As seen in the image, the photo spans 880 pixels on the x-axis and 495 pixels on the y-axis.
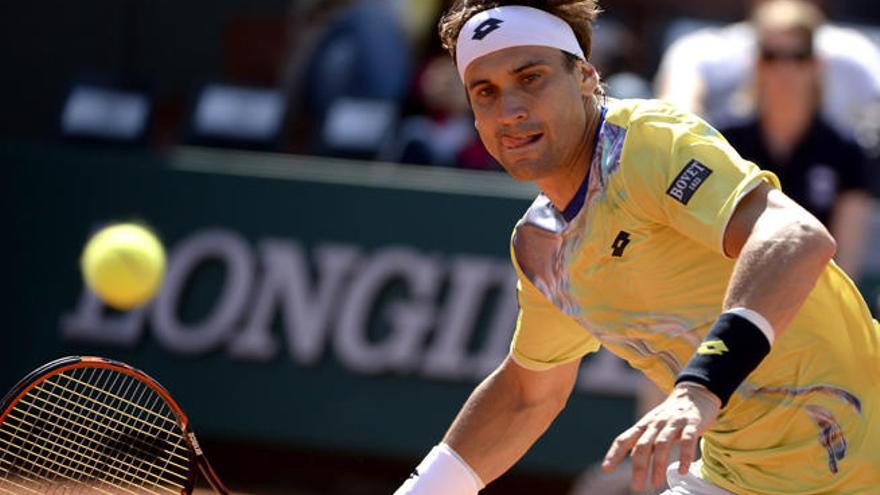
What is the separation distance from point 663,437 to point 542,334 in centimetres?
98

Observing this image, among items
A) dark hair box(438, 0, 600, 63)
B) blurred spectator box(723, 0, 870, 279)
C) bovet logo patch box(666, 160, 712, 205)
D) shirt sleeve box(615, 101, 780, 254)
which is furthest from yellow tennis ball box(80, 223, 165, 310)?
bovet logo patch box(666, 160, 712, 205)

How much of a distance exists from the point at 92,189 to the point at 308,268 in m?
1.09

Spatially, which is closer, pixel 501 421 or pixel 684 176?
pixel 684 176

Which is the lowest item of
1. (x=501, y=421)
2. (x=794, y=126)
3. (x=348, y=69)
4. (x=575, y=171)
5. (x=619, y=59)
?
(x=619, y=59)

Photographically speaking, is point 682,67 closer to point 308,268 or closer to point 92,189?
point 308,268

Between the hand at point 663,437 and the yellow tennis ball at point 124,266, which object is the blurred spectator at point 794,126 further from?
the hand at point 663,437

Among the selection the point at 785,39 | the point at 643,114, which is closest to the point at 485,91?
the point at 643,114

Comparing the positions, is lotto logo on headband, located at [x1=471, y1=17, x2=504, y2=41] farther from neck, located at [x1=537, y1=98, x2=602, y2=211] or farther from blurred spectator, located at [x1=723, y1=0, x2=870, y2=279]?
blurred spectator, located at [x1=723, y1=0, x2=870, y2=279]

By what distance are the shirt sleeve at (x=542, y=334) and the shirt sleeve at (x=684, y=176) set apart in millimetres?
445

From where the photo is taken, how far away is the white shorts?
129 inches

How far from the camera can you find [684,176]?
2.96 meters

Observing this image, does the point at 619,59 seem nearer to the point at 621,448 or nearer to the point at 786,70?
the point at 786,70

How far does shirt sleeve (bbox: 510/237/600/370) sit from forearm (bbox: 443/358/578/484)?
44 millimetres

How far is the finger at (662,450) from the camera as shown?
2520 mm
